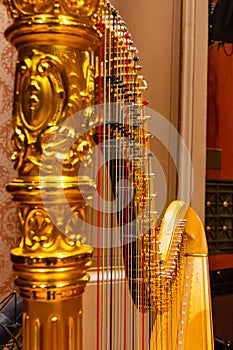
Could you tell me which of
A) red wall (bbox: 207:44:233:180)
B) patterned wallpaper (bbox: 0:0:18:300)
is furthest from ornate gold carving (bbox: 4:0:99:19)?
red wall (bbox: 207:44:233:180)

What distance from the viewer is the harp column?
1.15 feet

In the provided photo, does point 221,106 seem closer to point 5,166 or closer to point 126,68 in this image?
point 5,166

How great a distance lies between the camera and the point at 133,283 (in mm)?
917

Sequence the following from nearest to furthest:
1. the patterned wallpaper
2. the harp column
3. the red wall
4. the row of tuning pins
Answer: the harp column, the row of tuning pins, the patterned wallpaper, the red wall

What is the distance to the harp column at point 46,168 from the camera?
35 cm

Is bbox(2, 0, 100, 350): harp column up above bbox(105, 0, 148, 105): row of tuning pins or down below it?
below

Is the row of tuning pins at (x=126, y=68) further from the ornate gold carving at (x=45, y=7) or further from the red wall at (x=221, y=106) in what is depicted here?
the red wall at (x=221, y=106)

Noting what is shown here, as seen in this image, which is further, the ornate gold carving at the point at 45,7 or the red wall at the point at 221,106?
the red wall at the point at 221,106

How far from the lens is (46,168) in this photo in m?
0.35

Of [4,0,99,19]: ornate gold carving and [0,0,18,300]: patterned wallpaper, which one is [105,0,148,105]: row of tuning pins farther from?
[0,0,18,300]: patterned wallpaper

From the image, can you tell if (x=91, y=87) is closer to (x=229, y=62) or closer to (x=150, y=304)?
(x=150, y=304)

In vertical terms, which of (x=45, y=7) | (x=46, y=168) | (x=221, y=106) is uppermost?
(x=221, y=106)

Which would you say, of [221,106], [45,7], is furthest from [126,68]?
[221,106]

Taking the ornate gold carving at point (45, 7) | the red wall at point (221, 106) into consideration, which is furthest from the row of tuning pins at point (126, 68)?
the red wall at point (221, 106)
